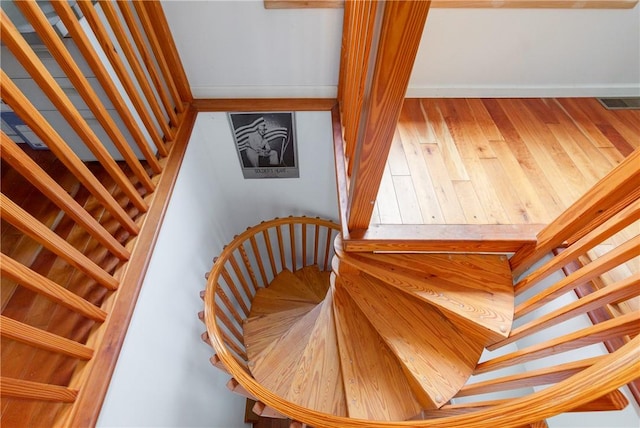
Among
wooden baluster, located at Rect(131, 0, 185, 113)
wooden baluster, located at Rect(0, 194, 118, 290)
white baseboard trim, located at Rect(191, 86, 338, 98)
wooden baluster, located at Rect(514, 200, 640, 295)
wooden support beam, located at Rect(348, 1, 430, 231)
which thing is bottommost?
wooden baluster, located at Rect(0, 194, 118, 290)

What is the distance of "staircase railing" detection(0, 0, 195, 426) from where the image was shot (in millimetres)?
858

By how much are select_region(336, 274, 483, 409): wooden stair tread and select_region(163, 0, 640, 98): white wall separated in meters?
1.36

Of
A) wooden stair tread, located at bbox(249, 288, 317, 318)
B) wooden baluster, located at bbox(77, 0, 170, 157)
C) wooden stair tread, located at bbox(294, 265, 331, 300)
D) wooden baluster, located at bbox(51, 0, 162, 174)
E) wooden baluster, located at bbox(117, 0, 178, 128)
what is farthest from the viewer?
wooden stair tread, located at bbox(294, 265, 331, 300)

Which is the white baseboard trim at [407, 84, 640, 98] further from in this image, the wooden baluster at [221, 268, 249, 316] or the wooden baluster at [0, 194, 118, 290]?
the wooden baluster at [0, 194, 118, 290]

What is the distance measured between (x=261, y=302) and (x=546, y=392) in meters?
2.49

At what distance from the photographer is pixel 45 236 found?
890 mm

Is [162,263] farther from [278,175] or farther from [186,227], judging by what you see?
[278,175]

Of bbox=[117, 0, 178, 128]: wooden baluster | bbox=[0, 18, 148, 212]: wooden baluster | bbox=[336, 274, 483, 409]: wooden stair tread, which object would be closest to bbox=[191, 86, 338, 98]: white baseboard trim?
bbox=[117, 0, 178, 128]: wooden baluster

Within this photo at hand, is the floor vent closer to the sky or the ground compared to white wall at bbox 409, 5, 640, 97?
→ closer to the ground

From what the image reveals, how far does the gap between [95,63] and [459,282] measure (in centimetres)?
174

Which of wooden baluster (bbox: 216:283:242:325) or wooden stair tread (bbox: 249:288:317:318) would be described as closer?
wooden baluster (bbox: 216:283:242:325)

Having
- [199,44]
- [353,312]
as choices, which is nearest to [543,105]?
[353,312]

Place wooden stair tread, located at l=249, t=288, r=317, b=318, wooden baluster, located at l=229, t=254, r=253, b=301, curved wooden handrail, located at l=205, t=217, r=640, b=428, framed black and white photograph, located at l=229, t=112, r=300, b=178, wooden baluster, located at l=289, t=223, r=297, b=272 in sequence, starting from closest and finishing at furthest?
curved wooden handrail, located at l=205, t=217, r=640, b=428, framed black and white photograph, located at l=229, t=112, r=300, b=178, wooden baluster, located at l=229, t=254, r=253, b=301, wooden baluster, located at l=289, t=223, r=297, b=272, wooden stair tread, located at l=249, t=288, r=317, b=318

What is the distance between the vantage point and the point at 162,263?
5.17ft
